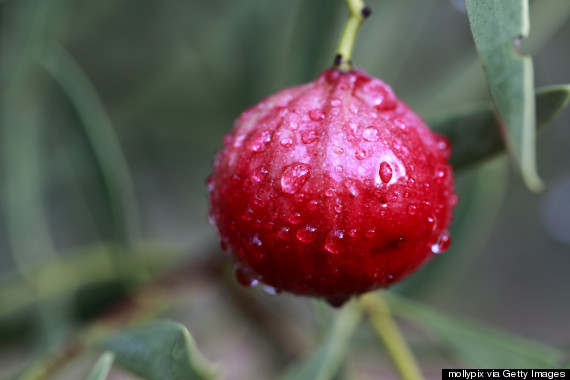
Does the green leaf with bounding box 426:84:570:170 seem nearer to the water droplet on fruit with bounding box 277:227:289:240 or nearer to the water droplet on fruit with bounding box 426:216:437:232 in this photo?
the water droplet on fruit with bounding box 426:216:437:232

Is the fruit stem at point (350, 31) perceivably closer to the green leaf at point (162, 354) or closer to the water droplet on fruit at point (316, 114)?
the water droplet on fruit at point (316, 114)

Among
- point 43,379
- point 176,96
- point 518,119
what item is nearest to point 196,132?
point 176,96

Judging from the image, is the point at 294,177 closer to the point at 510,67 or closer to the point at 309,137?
the point at 309,137

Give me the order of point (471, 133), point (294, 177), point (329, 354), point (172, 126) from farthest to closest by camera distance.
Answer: point (172, 126) → point (329, 354) → point (471, 133) → point (294, 177)

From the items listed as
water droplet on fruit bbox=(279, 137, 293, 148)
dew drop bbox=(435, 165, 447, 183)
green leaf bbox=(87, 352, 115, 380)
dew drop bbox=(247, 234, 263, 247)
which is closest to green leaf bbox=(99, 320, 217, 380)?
green leaf bbox=(87, 352, 115, 380)

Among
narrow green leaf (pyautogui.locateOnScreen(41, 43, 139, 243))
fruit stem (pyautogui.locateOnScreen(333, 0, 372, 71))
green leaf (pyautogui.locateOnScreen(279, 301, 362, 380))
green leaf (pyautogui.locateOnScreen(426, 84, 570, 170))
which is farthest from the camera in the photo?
narrow green leaf (pyautogui.locateOnScreen(41, 43, 139, 243))

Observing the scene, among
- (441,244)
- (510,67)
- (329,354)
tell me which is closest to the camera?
(510,67)

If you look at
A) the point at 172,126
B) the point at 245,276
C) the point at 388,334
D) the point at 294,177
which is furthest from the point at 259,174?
the point at 172,126

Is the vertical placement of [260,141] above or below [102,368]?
above
